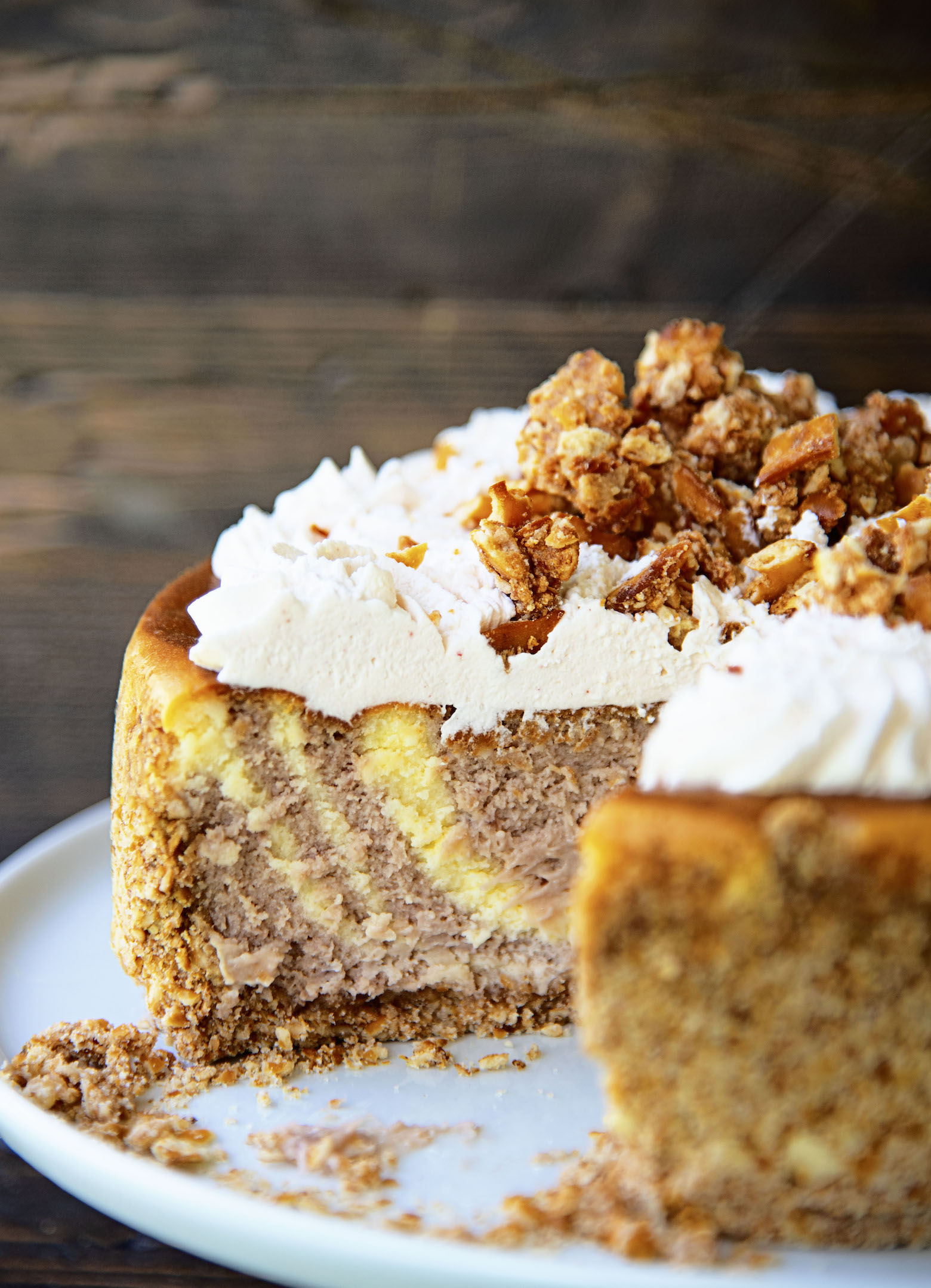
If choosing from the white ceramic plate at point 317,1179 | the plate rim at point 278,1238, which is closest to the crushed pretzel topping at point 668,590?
the white ceramic plate at point 317,1179

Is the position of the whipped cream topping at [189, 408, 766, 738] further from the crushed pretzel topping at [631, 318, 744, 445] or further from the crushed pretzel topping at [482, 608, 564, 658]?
the crushed pretzel topping at [631, 318, 744, 445]

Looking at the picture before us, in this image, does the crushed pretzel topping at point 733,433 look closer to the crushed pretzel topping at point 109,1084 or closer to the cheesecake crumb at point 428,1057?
the cheesecake crumb at point 428,1057

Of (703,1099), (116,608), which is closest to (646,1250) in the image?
(703,1099)

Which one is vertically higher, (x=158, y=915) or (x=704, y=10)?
(x=704, y=10)

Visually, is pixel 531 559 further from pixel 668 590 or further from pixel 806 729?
pixel 806 729

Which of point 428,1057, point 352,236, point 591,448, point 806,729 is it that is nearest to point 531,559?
point 591,448

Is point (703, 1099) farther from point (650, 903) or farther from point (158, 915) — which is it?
point (158, 915)
